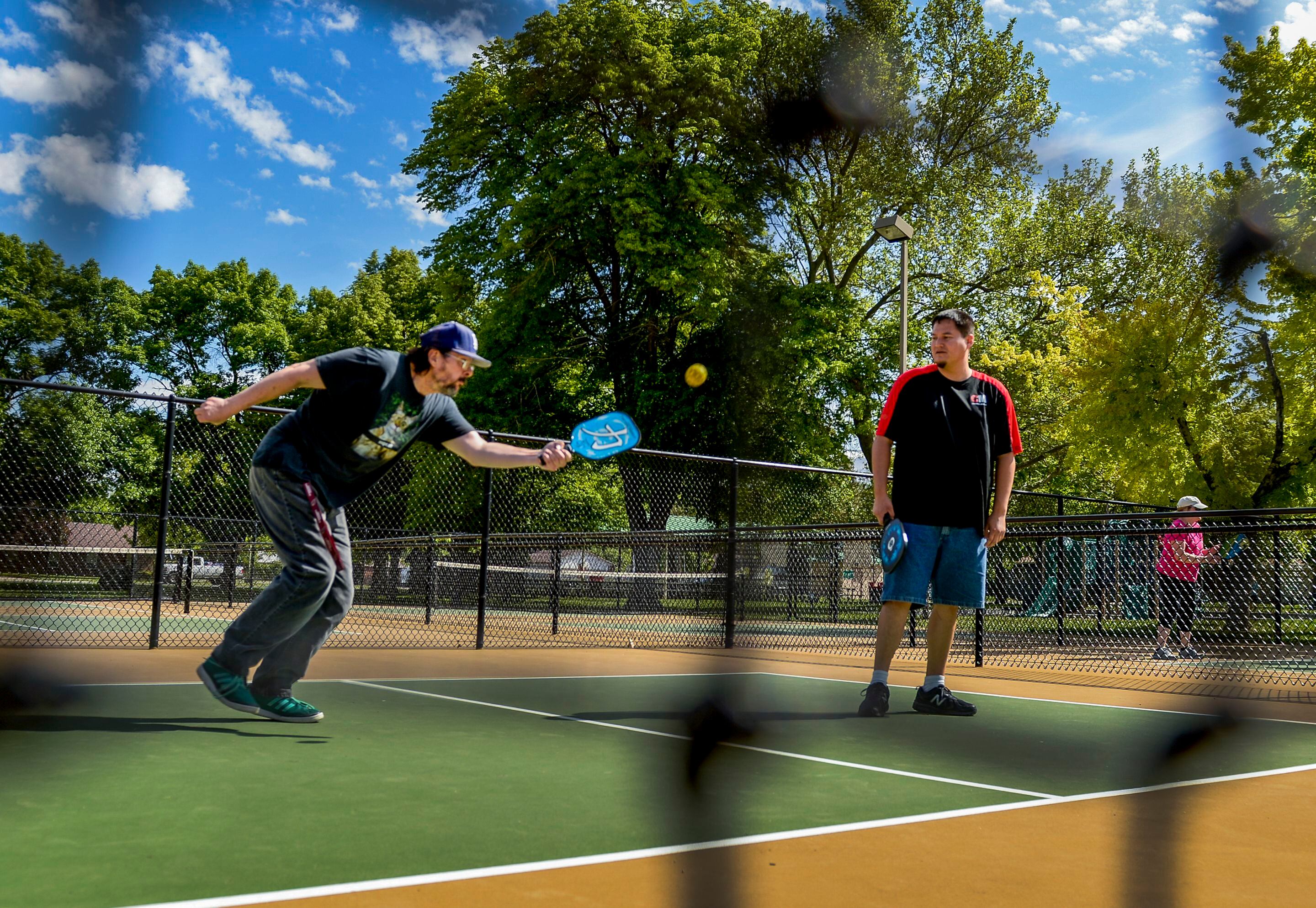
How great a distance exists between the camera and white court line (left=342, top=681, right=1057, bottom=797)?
3.80 m

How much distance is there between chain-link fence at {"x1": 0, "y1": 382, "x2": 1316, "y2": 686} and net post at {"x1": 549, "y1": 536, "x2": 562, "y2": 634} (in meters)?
0.06

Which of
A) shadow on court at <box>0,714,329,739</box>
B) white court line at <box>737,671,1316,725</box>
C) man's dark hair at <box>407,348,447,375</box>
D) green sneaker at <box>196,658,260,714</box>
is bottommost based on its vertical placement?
white court line at <box>737,671,1316,725</box>

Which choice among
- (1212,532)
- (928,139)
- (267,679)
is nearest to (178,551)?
(267,679)

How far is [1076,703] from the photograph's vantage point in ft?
22.2

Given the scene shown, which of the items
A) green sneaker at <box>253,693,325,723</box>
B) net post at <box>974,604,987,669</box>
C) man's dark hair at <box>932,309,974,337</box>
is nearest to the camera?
green sneaker at <box>253,693,325,723</box>

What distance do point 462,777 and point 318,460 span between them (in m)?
1.47

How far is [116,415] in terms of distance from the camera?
21.1 m

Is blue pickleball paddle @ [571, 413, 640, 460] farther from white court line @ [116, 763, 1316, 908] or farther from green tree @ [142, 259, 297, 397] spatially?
green tree @ [142, 259, 297, 397]

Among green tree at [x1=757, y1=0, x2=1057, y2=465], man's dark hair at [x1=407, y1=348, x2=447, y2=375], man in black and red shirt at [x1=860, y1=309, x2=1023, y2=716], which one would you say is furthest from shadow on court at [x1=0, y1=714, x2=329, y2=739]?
green tree at [x1=757, y1=0, x2=1057, y2=465]

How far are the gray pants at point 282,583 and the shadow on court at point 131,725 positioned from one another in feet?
0.77

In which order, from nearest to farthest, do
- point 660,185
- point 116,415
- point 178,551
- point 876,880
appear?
point 876,880
point 178,551
point 116,415
point 660,185

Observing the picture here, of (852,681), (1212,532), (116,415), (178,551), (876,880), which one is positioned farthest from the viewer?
(116,415)

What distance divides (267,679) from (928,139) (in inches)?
994

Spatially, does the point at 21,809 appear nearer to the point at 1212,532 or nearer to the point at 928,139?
the point at 1212,532
